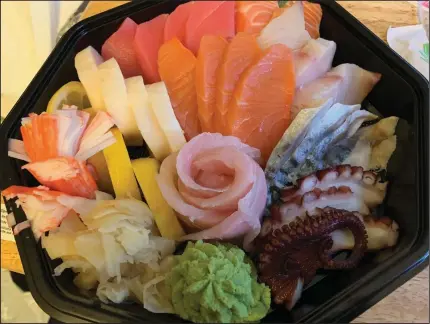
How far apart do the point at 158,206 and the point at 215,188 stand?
0.14 metres

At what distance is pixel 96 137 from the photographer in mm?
1259

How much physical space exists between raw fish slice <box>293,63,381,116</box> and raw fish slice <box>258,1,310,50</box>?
13 centimetres

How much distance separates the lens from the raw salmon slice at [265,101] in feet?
4.14

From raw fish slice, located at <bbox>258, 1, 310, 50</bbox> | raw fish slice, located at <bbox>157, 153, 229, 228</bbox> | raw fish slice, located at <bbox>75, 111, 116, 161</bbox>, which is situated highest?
raw fish slice, located at <bbox>258, 1, 310, 50</bbox>

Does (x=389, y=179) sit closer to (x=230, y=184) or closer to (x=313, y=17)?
(x=230, y=184)

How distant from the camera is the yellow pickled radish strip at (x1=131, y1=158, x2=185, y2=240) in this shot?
1.19m

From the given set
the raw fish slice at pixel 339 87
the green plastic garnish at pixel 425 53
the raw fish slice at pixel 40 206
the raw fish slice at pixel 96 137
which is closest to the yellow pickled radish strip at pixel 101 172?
the raw fish slice at pixel 96 137

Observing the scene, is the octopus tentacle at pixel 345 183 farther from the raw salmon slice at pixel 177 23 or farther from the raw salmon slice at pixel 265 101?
the raw salmon slice at pixel 177 23

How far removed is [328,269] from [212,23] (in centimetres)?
72

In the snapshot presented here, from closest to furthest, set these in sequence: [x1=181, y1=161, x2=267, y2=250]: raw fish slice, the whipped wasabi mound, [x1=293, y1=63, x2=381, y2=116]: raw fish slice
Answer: the whipped wasabi mound, [x1=181, y1=161, x2=267, y2=250]: raw fish slice, [x1=293, y1=63, x2=381, y2=116]: raw fish slice

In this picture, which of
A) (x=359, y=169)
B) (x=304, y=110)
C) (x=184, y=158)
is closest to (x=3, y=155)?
(x=184, y=158)

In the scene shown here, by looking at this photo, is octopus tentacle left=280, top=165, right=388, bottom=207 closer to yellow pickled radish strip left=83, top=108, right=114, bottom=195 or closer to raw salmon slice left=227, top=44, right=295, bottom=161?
raw salmon slice left=227, top=44, right=295, bottom=161

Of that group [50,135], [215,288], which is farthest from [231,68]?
[215,288]

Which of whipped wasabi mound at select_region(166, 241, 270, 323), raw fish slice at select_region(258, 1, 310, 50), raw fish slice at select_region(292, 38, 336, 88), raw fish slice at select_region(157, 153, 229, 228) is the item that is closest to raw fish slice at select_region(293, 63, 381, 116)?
raw fish slice at select_region(292, 38, 336, 88)
